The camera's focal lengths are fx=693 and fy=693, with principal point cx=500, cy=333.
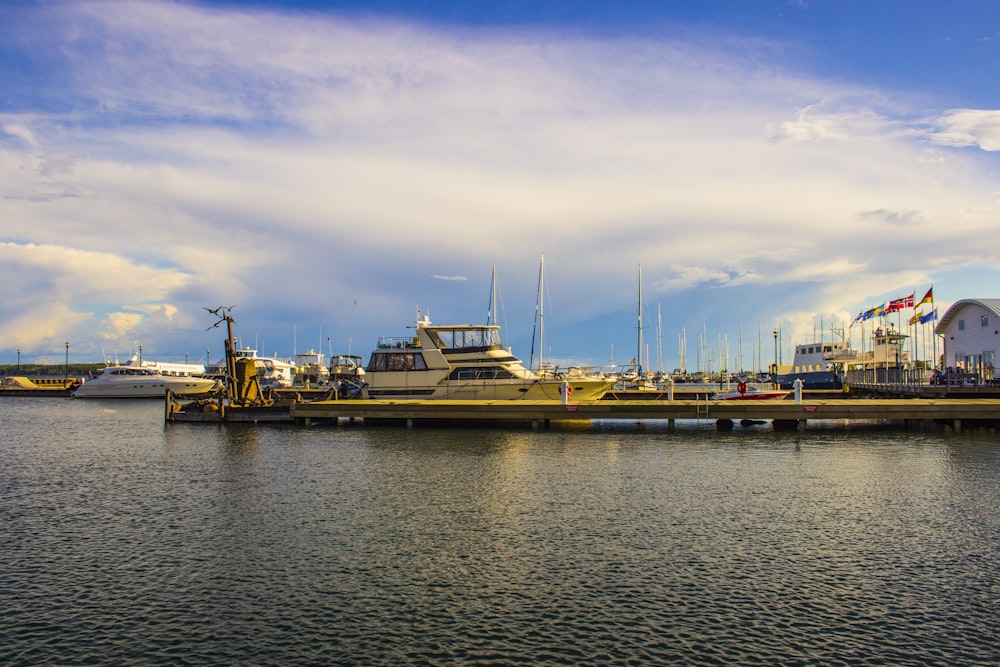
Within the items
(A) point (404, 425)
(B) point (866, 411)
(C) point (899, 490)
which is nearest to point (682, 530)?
(C) point (899, 490)

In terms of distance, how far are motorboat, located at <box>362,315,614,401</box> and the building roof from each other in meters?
27.1

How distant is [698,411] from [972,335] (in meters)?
28.4

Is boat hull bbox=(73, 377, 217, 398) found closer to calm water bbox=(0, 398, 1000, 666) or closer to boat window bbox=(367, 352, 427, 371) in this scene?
boat window bbox=(367, 352, 427, 371)

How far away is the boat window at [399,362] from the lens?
43.6m

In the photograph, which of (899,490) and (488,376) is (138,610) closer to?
(899,490)

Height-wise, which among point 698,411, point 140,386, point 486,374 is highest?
point 486,374

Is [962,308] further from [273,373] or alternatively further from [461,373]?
[273,373]

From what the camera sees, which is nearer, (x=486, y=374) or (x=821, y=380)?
(x=486, y=374)

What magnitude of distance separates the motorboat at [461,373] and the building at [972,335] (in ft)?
89.3

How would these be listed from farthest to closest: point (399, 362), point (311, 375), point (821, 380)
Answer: point (311, 375) → point (821, 380) → point (399, 362)

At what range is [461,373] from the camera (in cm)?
4300

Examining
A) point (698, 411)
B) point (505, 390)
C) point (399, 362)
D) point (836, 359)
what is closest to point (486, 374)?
point (505, 390)

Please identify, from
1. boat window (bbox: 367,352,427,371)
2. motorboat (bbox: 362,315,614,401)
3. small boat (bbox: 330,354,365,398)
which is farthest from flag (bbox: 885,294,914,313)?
small boat (bbox: 330,354,365,398)

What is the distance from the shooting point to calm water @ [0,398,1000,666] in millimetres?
9922
